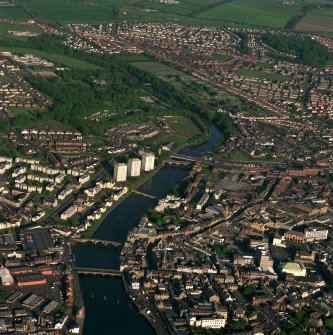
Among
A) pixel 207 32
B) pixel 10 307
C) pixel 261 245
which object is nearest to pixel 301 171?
pixel 261 245

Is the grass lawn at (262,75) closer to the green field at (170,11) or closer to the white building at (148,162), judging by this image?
the green field at (170,11)

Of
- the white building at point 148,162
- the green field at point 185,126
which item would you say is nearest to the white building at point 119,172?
the white building at point 148,162

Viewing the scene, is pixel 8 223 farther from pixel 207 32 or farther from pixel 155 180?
pixel 207 32

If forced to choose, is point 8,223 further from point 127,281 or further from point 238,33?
point 238,33

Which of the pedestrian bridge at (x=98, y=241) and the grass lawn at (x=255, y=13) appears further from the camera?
the grass lawn at (x=255, y=13)

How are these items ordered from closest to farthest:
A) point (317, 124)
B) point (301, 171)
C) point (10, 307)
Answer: point (10, 307) → point (301, 171) → point (317, 124)

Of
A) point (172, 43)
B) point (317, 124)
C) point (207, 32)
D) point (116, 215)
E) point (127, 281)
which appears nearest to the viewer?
point (127, 281)

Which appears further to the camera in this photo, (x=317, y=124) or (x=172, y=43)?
(x=172, y=43)
